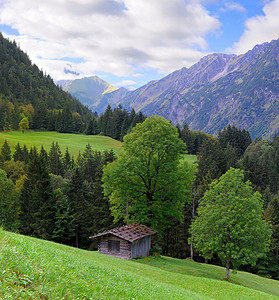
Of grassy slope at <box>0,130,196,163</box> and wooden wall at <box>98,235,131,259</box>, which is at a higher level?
grassy slope at <box>0,130,196,163</box>

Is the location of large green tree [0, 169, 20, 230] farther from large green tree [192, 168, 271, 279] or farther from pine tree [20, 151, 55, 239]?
large green tree [192, 168, 271, 279]

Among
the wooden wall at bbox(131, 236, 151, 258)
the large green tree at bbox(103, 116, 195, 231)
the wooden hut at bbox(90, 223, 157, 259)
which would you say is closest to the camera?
the wooden hut at bbox(90, 223, 157, 259)

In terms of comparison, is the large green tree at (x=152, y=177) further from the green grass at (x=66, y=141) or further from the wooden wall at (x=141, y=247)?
the green grass at (x=66, y=141)

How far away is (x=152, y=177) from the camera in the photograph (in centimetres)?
3525

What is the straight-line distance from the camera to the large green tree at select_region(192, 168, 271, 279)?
28141 mm

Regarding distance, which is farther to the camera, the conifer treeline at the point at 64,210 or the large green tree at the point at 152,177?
the conifer treeline at the point at 64,210

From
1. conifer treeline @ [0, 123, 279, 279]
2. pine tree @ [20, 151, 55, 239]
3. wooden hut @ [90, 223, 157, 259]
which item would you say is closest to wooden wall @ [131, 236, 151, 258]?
wooden hut @ [90, 223, 157, 259]

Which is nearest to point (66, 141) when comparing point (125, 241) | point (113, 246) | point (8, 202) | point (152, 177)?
point (8, 202)

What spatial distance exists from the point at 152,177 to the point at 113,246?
1050 centimetres

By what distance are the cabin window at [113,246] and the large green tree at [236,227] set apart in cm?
1031

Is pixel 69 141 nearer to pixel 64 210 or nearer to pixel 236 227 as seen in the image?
pixel 64 210

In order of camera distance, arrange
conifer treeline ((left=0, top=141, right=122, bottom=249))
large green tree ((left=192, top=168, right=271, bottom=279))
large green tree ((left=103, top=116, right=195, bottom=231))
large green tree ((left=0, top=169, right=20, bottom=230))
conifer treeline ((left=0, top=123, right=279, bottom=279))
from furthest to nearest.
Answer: large green tree ((left=0, top=169, right=20, bottom=230)) < conifer treeline ((left=0, top=123, right=279, bottom=279)) < conifer treeline ((left=0, top=141, right=122, bottom=249)) < large green tree ((left=103, top=116, right=195, bottom=231)) < large green tree ((left=192, top=168, right=271, bottom=279))

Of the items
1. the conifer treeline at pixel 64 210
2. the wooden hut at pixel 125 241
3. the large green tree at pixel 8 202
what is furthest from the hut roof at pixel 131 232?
the large green tree at pixel 8 202

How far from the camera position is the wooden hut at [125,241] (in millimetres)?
31188
